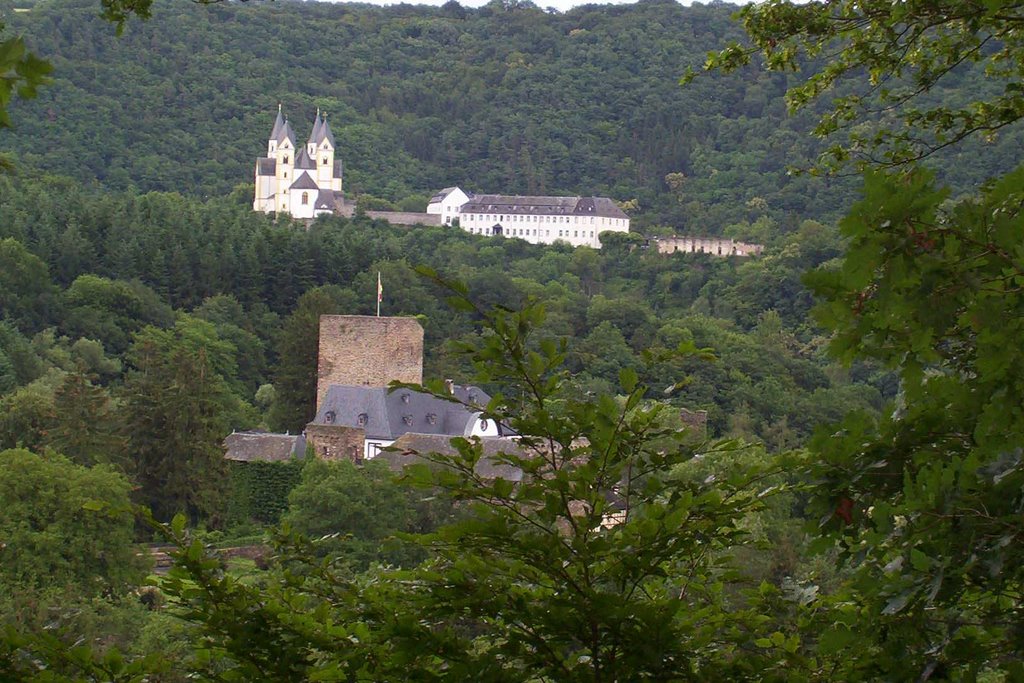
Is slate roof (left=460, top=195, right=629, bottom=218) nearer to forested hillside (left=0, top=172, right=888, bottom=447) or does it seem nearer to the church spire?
the church spire

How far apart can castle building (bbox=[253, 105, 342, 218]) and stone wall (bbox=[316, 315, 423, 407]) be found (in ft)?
154

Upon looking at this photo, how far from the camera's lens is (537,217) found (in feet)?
308

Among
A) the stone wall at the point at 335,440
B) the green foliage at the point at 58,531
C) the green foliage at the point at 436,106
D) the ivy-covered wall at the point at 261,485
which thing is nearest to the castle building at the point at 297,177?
the green foliage at the point at 436,106

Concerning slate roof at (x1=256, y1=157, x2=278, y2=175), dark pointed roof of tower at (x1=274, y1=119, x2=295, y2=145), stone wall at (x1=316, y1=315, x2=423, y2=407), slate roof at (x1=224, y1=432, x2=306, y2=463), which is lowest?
slate roof at (x1=224, y1=432, x2=306, y2=463)

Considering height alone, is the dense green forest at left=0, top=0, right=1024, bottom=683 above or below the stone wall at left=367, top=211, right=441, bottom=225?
below

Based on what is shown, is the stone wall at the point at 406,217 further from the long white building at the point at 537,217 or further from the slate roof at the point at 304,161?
the slate roof at the point at 304,161

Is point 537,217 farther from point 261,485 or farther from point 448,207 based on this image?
point 261,485

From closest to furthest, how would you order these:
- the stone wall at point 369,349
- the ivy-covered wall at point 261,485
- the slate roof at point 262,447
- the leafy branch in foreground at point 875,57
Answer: the leafy branch in foreground at point 875,57, the ivy-covered wall at point 261,485, the slate roof at point 262,447, the stone wall at point 369,349

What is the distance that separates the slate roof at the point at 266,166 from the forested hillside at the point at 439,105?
4.33m

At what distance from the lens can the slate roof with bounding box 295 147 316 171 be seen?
298 feet

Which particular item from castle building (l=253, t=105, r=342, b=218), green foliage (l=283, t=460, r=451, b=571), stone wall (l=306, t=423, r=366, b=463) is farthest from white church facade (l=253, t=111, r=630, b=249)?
green foliage (l=283, t=460, r=451, b=571)

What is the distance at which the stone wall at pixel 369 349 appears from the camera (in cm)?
3791

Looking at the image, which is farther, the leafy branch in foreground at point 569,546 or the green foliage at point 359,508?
the green foliage at point 359,508

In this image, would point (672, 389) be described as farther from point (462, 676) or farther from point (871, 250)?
point (871, 250)
